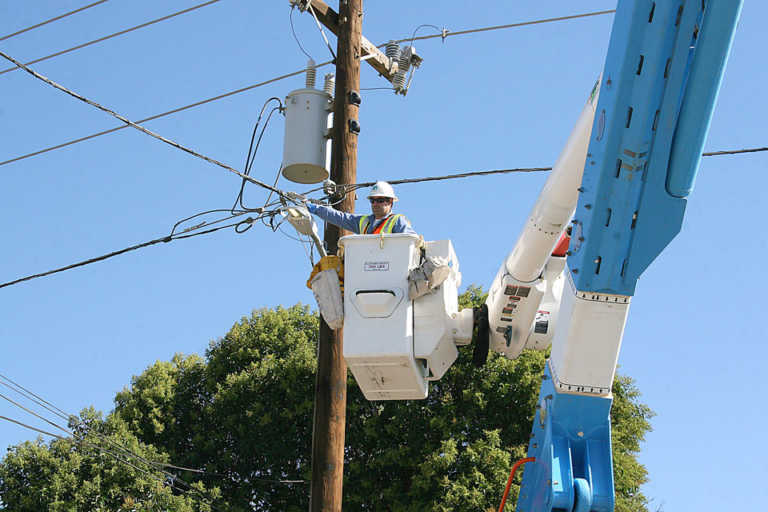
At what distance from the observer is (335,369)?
9086 millimetres

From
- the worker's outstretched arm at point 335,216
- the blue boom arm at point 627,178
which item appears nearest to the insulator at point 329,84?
the worker's outstretched arm at point 335,216

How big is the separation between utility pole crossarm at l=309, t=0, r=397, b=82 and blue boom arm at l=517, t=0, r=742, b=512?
5.34m

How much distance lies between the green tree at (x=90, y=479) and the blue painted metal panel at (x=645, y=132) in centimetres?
1373

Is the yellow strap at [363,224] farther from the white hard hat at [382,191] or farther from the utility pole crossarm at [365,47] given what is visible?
the utility pole crossarm at [365,47]

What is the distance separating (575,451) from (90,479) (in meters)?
14.7

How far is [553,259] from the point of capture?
7.47m

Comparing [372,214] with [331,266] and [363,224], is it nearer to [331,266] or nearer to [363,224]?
[363,224]

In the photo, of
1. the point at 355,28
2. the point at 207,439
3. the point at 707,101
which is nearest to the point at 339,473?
the point at 355,28

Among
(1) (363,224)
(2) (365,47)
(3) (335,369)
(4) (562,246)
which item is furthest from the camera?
(2) (365,47)

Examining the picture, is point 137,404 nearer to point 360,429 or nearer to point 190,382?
point 190,382

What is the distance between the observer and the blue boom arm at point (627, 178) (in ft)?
16.8

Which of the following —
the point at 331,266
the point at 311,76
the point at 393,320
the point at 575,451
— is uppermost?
the point at 311,76

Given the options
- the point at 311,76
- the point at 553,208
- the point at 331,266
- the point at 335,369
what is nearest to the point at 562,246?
the point at 553,208

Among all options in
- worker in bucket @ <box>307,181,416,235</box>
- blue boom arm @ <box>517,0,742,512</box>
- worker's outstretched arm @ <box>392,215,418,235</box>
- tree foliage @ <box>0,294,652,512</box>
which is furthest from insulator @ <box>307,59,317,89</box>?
tree foliage @ <box>0,294,652,512</box>
